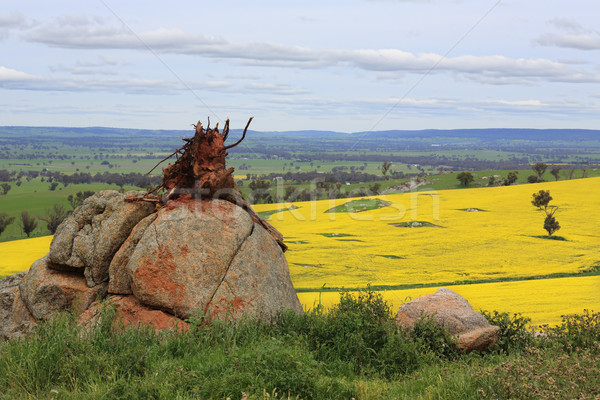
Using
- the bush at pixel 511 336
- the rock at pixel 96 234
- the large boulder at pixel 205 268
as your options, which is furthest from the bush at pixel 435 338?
the rock at pixel 96 234

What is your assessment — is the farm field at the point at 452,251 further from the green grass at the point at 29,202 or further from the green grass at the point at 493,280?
the green grass at the point at 29,202

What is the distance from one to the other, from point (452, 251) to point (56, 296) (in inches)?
956

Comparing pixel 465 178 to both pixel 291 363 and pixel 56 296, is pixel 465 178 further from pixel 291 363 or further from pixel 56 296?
pixel 291 363

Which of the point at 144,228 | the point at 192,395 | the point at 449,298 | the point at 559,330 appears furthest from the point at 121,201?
the point at 559,330

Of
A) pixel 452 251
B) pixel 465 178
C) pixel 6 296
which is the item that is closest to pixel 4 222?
pixel 465 178

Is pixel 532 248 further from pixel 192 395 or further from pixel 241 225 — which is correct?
pixel 192 395

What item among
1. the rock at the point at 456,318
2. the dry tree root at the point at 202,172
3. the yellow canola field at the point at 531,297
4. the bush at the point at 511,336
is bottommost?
the yellow canola field at the point at 531,297

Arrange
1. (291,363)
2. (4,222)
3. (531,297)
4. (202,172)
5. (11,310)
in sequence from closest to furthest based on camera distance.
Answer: (291,363)
(202,172)
(11,310)
(531,297)
(4,222)

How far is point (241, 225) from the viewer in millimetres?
12789

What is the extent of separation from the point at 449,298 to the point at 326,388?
17.9 feet

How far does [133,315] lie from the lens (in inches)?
454

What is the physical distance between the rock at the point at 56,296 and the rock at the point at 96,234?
0.87ft

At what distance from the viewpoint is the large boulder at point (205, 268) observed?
37.4ft

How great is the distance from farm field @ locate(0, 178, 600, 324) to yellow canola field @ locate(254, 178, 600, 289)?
0.19ft
